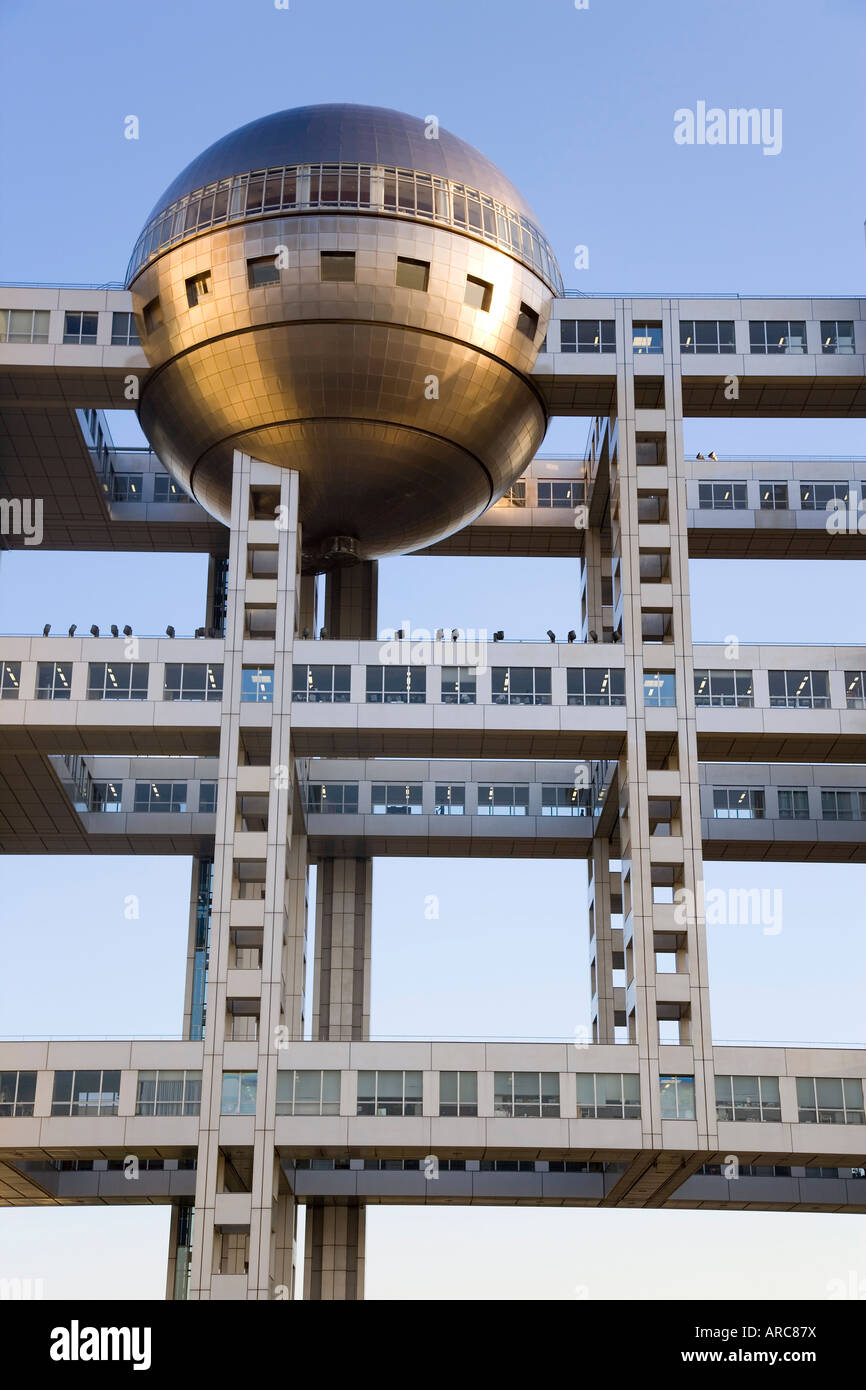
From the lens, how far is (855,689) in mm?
59156

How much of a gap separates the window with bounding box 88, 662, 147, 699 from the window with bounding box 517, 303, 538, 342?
63.4 feet

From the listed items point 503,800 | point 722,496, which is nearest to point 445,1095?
point 503,800

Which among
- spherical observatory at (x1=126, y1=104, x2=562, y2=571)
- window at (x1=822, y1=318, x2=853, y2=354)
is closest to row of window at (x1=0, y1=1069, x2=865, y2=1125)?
spherical observatory at (x1=126, y1=104, x2=562, y2=571)

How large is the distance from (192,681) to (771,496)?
27680 mm

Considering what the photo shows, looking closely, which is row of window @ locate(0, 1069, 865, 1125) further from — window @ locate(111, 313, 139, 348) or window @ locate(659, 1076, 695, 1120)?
window @ locate(111, 313, 139, 348)

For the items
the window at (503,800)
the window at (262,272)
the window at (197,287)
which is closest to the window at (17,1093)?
the window at (503,800)

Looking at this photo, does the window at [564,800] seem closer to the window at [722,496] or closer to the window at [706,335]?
the window at [722,496]

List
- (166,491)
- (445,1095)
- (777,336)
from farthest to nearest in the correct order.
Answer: (166,491) < (777,336) < (445,1095)

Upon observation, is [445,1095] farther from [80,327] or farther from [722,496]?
[80,327]

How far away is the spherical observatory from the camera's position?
56.0m

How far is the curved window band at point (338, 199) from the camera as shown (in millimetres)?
56188

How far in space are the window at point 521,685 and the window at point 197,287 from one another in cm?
1761

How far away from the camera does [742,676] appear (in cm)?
5888
